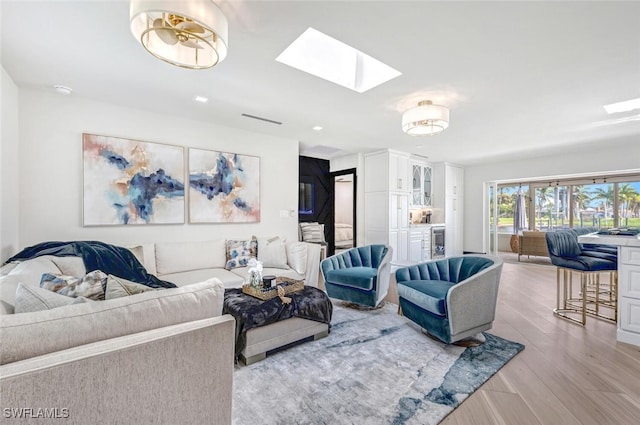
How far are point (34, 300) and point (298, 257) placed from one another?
115 inches

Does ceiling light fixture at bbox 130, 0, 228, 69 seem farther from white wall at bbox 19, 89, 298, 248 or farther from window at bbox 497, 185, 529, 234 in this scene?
window at bbox 497, 185, 529, 234

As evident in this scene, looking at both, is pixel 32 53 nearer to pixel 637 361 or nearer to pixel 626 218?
pixel 637 361

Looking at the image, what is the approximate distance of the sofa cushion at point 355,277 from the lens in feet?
10.9

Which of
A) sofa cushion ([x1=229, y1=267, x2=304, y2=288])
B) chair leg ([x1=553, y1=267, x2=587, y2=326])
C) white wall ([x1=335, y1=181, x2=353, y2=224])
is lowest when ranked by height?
chair leg ([x1=553, y1=267, x2=587, y2=326])

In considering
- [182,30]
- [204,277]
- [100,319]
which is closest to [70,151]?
[204,277]

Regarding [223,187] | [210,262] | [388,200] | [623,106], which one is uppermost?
[623,106]

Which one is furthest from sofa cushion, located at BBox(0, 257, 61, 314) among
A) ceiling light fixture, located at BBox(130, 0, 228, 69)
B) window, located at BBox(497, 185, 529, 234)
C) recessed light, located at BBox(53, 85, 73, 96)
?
window, located at BBox(497, 185, 529, 234)

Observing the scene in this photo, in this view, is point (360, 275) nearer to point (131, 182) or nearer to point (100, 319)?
point (100, 319)

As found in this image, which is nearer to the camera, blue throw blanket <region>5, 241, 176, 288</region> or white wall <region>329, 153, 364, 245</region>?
blue throw blanket <region>5, 241, 176, 288</region>

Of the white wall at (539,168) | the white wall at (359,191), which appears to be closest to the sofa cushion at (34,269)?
the white wall at (359,191)

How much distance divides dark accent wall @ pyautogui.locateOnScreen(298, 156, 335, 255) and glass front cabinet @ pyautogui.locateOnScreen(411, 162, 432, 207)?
2032mm

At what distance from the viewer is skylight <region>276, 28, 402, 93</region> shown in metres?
2.38

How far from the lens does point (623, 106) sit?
3326 millimetres

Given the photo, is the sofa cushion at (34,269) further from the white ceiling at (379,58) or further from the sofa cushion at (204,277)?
the white ceiling at (379,58)
